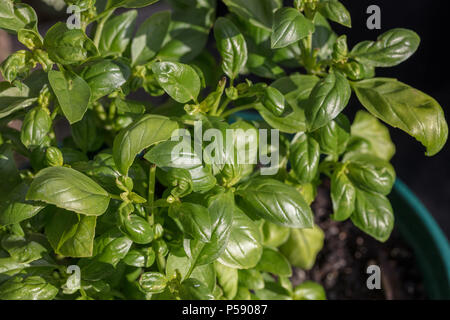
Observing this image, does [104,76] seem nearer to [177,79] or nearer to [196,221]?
[177,79]

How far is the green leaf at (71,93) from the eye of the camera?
0.61 meters

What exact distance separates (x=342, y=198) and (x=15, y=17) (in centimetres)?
55

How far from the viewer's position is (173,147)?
619mm

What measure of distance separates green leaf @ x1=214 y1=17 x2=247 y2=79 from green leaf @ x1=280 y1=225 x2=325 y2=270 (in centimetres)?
42

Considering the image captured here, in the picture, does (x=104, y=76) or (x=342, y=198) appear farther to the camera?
(x=342, y=198)

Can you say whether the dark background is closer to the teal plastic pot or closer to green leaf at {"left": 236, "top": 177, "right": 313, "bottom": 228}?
the teal plastic pot

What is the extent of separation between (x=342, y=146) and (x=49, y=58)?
0.45 m

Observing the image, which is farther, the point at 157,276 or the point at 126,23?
the point at 126,23

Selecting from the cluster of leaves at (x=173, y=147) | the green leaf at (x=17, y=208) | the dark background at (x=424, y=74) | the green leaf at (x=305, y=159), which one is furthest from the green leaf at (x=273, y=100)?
the dark background at (x=424, y=74)

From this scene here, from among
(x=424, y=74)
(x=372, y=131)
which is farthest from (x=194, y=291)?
(x=424, y=74)

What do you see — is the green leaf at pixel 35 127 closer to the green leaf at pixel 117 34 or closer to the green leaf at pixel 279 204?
the green leaf at pixel 117 34

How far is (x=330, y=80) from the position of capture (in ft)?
2.17

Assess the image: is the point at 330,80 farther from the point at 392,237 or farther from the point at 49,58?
the point at 392,237
